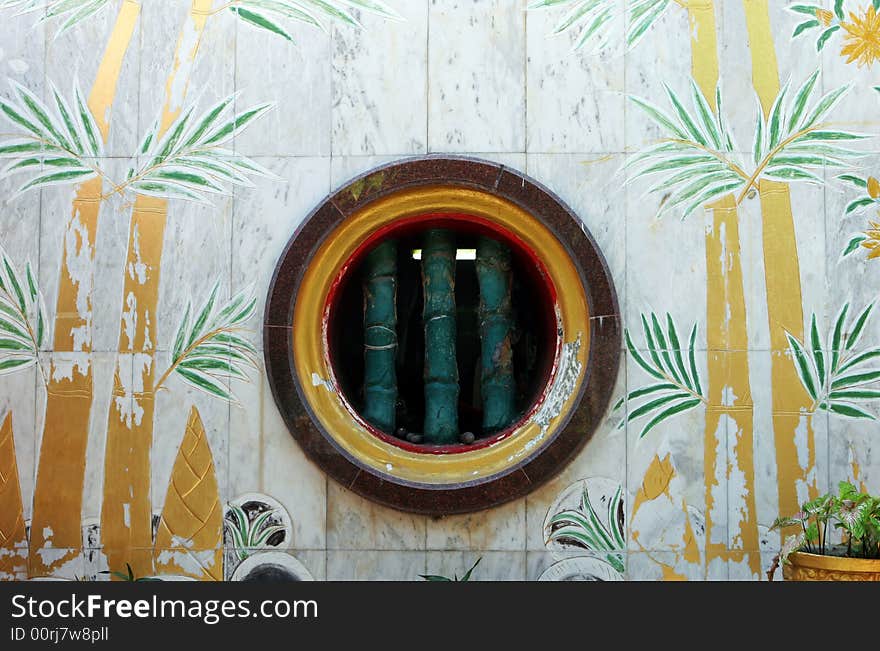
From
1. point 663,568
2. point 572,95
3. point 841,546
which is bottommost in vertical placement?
point 663,568

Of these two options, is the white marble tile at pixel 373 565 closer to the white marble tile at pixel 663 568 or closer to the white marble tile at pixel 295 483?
the white marble tile at pixel 295 483

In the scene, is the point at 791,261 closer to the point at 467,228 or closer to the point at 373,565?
the point at 467,228

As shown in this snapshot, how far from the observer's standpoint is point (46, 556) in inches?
196

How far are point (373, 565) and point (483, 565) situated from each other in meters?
0.45

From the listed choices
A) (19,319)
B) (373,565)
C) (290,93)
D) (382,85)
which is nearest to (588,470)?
(373,565)

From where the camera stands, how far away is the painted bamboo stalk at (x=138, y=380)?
4977 mm

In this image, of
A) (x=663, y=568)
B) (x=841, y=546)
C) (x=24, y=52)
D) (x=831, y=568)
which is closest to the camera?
(x=831, y=568)

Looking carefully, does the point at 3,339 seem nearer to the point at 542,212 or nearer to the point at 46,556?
the point at 46,556

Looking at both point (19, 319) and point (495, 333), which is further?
point (495, 333)

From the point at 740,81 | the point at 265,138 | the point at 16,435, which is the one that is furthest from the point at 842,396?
the point at 16,435

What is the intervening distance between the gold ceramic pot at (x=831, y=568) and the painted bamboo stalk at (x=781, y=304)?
0.54 m

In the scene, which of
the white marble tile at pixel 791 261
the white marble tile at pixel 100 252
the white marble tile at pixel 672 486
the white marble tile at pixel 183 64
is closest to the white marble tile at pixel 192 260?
the white marble tile at pixel 100 252

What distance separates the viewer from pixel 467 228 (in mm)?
5172

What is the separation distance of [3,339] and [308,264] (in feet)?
4.38
